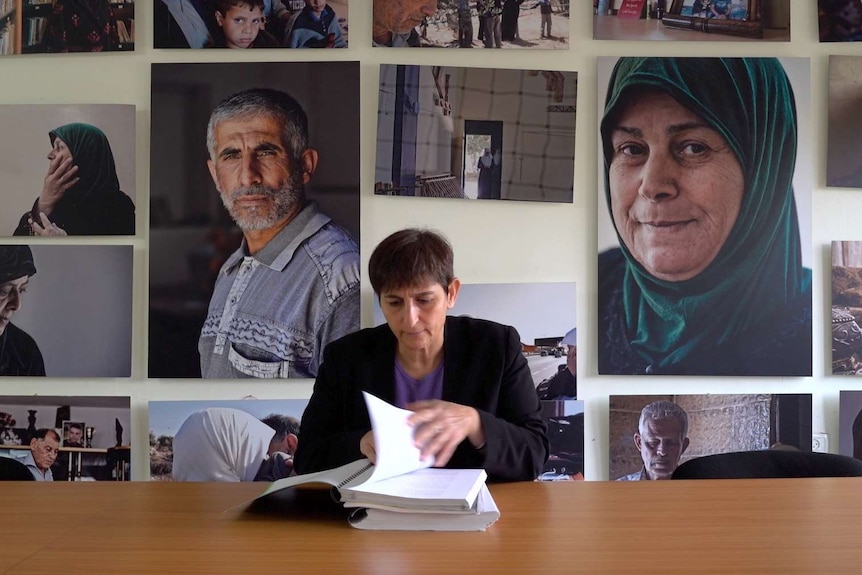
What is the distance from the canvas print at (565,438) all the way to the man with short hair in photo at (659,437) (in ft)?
0.53

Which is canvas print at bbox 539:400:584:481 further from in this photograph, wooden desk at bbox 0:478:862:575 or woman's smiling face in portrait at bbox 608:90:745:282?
wooden desk at bbox 0:478:862:575

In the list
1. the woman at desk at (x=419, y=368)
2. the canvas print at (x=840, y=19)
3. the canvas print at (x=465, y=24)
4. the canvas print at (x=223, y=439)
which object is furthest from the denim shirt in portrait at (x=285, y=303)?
the canvas print at (x=840, y=19)

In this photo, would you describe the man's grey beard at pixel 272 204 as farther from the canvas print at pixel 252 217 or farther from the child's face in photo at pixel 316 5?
the child's face in photo at pixel 316 5

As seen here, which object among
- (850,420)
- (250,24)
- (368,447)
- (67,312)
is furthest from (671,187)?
(67,312)

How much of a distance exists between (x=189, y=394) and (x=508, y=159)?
1.23 metres

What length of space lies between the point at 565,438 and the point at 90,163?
1.71m

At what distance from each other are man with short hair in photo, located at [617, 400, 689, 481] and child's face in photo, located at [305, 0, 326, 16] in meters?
1.59

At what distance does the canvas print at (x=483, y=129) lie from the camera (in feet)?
8.64

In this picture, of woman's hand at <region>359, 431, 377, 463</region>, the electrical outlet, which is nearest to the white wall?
the electrical outlet

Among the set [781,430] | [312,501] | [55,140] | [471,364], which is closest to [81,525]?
[312,501]

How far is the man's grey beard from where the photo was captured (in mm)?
2656

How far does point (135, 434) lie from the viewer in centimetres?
267

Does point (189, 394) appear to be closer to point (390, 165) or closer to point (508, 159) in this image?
point (390, 165)

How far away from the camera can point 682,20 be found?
264cm
